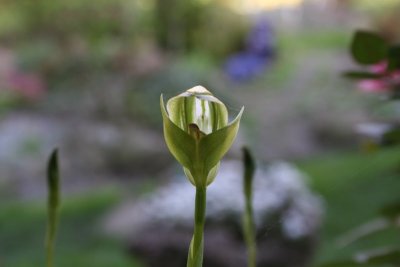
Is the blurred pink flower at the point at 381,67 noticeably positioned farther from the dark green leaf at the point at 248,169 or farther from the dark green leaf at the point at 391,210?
the dark green leaf at the point at 248,169

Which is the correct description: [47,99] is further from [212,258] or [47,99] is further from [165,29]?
[212,258]

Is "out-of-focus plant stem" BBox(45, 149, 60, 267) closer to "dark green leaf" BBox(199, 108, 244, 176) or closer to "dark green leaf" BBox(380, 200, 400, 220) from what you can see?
"dark green leaf" BBox(199, 108, 244, 176)

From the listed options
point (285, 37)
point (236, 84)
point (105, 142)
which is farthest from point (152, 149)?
point (285, 37)

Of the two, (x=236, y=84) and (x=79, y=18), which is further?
→ (x=236, y=84)

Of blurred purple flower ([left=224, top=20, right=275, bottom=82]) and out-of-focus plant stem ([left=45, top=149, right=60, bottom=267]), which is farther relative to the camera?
blurred purple flower ([left=224, top=20, right=275, bottom=82])

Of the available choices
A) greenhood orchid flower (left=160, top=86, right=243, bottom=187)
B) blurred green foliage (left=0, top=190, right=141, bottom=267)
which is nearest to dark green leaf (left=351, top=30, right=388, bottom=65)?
greenhood orchid flower (left=160, top=86, right=243, bottom=187)

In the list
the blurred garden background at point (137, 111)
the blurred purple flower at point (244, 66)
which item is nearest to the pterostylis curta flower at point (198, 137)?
the blurred garden background at point (137, 111)
